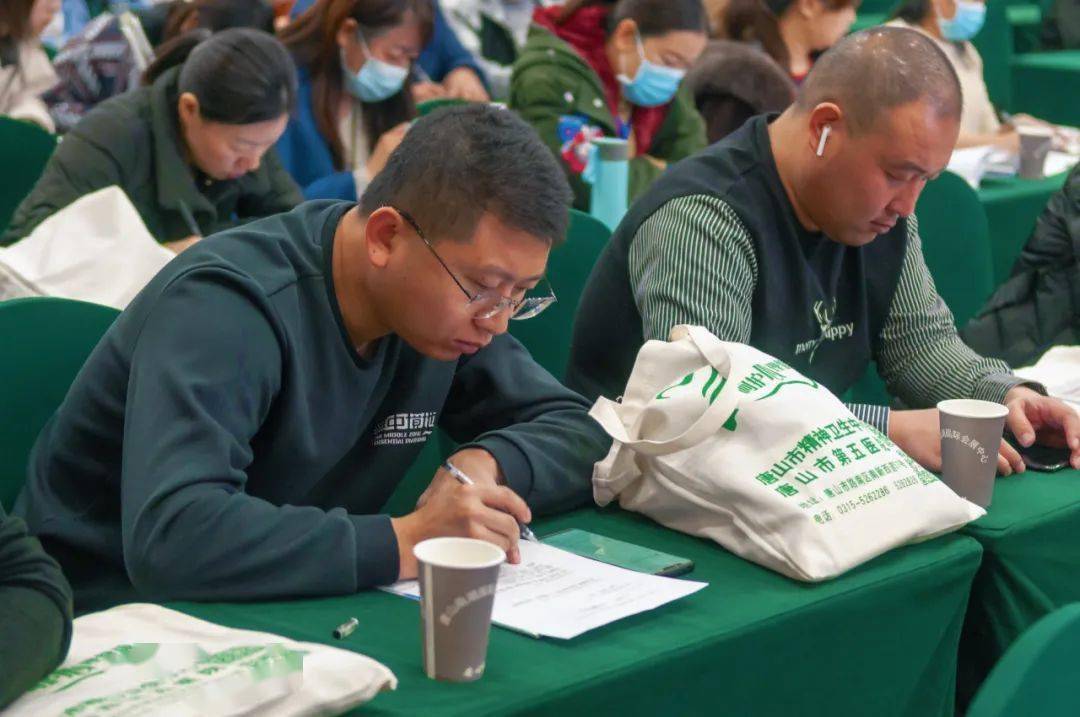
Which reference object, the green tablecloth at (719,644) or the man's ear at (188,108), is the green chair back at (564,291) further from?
the man's ear at (188,108)

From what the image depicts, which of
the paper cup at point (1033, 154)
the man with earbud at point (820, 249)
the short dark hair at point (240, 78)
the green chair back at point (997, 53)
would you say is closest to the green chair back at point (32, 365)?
the man with earbud at point (820, 249)

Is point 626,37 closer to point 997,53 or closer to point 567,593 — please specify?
point 997,53

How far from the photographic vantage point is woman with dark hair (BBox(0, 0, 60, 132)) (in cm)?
413

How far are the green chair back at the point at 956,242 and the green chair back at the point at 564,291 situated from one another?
82cm

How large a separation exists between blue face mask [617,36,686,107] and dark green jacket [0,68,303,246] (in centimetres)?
124

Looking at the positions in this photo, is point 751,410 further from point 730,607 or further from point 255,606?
point 255,606

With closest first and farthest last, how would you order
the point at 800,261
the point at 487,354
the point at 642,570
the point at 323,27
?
the point at 642,570 → the point at 487,354 → the point at 800,261 → the point at 323,27

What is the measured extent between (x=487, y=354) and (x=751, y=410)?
41 cm

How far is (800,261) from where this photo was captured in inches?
85.0

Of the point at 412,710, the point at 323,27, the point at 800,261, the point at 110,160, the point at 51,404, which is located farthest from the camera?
the point at 323,27

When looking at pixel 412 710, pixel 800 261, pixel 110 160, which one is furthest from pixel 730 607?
pixel 110 160

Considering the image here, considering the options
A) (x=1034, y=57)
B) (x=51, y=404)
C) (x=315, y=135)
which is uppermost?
(x=51, y=404)

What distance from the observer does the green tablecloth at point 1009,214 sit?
12.2ft

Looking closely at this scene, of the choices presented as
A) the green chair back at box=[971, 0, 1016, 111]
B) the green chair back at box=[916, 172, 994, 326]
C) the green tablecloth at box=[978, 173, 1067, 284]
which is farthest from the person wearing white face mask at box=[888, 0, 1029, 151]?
the green chair back at box=[916, 172, 994, 326]
